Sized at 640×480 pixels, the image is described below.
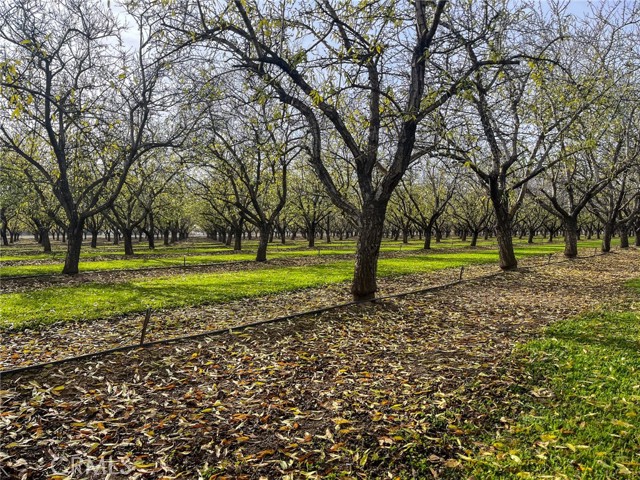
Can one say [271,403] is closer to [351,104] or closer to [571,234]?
[351,104]

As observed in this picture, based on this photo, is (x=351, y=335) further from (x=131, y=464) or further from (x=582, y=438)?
(x=131, y=464)

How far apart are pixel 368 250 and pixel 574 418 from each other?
654cm

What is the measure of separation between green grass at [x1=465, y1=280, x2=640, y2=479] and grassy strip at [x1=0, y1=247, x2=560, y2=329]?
8386 millimetres

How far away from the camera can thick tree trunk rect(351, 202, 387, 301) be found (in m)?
10.3

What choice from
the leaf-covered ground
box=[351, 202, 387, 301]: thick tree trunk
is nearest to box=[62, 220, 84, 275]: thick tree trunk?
the leaf-covered ground

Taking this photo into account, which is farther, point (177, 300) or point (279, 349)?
point (177, 300)

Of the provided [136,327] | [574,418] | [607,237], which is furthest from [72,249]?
[607,237]

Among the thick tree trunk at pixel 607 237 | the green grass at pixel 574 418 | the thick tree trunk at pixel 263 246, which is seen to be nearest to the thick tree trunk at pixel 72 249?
the thick tree trunk at pixel 263 246

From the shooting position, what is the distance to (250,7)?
8086 mm

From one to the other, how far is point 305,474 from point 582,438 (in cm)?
303

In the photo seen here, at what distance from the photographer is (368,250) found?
34.3 feet

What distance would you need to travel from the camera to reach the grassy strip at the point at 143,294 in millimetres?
9315

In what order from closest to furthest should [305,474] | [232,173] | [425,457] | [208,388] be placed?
[305,474] → [425,457] → [208,388] → [232,173]

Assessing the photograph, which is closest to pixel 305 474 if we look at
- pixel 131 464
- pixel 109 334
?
pixel 131 464
